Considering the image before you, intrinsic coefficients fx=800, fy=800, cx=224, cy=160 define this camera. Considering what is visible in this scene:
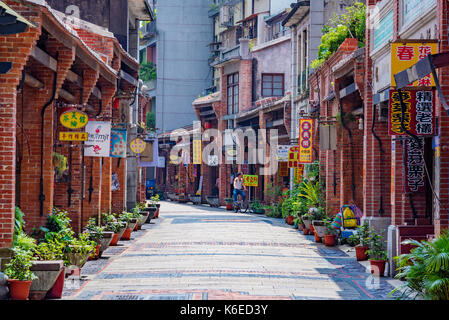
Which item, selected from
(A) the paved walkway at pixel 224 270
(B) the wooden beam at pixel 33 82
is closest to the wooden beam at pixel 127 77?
(A) the paved walkway at pixel 224 270

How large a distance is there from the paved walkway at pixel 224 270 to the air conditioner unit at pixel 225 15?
3321cm

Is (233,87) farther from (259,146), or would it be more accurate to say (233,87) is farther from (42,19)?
(42,19)

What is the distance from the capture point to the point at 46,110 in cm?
1477

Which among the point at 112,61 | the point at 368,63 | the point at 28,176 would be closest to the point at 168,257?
the point at 28,176

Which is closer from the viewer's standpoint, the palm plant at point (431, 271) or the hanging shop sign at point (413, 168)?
→ the palm plant at point (431, 271)

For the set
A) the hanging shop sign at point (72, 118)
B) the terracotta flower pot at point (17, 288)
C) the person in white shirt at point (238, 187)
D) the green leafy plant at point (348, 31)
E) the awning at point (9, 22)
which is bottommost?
the terracotta flower pot at point (17, 288)

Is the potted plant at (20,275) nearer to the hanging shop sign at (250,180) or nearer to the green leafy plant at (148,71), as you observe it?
the hanging shop sign at (250,180)

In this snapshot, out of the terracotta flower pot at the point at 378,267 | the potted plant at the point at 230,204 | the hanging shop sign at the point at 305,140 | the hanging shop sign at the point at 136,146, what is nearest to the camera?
the terracotta flower pot at the point at 378,267

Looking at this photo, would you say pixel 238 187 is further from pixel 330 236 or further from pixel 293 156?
pixel 330 236

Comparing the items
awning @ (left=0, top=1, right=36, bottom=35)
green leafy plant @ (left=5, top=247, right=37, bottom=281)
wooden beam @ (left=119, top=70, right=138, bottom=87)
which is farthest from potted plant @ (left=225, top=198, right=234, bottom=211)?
awning @ (left=0, top=1, right=36, bottom=35)

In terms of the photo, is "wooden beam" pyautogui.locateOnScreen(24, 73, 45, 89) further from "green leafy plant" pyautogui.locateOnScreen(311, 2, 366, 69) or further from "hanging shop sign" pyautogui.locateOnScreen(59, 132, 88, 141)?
"green leafy plant" pyautogui.locateOnScreen(311, 2, 366, 69)

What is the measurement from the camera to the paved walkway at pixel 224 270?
12.4 metres

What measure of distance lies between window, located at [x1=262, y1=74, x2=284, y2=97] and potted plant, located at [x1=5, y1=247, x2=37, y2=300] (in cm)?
3522

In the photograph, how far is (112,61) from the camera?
23688mm
